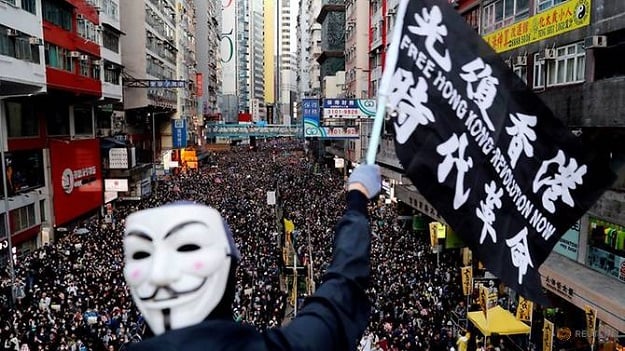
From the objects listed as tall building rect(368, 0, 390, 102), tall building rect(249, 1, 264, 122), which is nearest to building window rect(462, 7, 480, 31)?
tall building rect(368, 0, 390, 102)

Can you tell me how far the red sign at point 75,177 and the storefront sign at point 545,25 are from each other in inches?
839

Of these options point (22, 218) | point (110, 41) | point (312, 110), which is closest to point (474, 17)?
point (312, 110)

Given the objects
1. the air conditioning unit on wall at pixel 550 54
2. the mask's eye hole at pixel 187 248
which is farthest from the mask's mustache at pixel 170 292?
the air conditioning unit on wall at pixel 550 54

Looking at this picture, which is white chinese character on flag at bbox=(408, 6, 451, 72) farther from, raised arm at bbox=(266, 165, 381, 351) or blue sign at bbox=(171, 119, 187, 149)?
blue sign at bbox=(171, 119, 187, 149)

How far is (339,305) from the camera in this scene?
2.12m

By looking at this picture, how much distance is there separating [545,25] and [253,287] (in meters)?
11.1

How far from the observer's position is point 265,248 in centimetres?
2234

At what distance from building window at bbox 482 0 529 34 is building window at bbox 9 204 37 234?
19988mm

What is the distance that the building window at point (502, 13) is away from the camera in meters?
16.7

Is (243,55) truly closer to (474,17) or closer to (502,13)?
(474,17)

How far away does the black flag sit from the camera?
375cm

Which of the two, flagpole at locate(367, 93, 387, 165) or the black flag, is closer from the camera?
flagpole at locate(367, 93, 387, 165)

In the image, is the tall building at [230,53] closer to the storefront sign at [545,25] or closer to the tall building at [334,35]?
the tall building at [334,35]

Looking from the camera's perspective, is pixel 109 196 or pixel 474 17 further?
pixel 109 196
